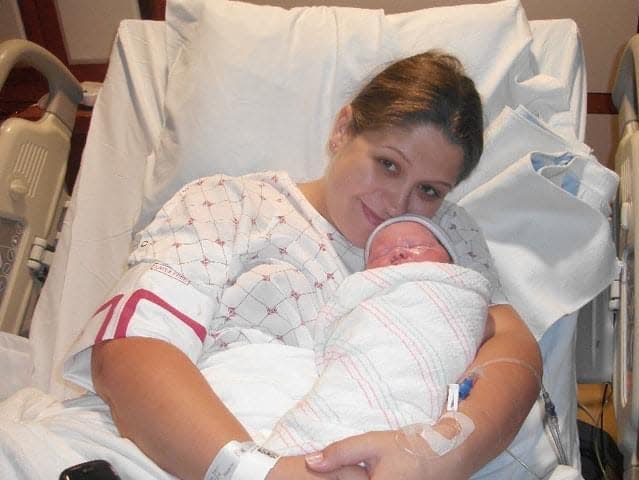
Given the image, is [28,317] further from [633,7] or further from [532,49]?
[633,7]

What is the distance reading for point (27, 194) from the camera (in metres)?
1.71

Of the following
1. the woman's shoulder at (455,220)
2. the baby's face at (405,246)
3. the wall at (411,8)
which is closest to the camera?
the baby's face at (405,246)

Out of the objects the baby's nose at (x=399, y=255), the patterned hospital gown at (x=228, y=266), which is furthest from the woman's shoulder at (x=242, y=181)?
the baby's nose at (x=399, y=255)

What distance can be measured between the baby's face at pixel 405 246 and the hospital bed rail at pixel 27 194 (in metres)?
0.88

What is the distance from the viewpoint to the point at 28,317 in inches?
68.4

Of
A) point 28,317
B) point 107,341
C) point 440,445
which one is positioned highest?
point 107,341

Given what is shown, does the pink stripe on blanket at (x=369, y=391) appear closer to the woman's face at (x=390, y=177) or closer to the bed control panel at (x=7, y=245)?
the woman's face at (x=390, y=177)

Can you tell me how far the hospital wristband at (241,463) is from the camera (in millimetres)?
990

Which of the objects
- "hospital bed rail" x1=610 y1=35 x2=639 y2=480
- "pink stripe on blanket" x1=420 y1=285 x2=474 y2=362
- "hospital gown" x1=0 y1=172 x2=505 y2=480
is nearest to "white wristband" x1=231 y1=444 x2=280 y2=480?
"hospital gown" x1=0 y1=172 x2=505 y2=480

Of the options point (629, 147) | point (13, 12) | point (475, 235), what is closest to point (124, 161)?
point (475, 235)

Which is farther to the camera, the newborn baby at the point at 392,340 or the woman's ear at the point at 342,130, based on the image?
the woman's ear at the point at 342,130

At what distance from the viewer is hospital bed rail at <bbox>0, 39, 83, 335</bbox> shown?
1643 mm

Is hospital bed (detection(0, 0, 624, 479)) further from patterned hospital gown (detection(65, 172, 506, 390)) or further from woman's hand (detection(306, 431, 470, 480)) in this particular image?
woman's hand (detection(306, 431, 470, 480))

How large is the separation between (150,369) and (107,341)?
0.12 m
